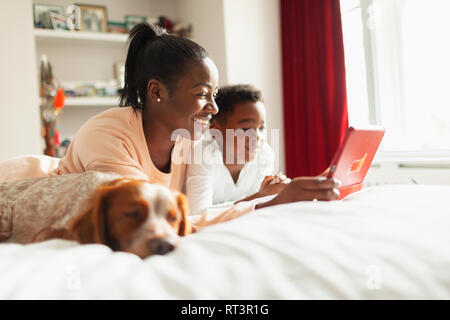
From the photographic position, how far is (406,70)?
8.57 feet

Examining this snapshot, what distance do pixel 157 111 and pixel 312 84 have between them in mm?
1869

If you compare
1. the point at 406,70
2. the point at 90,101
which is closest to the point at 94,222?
the point at 406,70

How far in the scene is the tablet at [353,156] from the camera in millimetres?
893

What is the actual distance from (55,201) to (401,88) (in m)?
2.48

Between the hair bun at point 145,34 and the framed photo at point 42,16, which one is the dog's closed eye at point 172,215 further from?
the framed photo at point 42,16

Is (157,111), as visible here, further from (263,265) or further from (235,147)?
(263,265)

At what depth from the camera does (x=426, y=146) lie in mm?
2484

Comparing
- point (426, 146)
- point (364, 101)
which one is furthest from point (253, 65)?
point (426, 146)

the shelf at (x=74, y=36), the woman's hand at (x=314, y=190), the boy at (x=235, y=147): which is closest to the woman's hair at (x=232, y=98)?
the boy at (x=235, y=147)

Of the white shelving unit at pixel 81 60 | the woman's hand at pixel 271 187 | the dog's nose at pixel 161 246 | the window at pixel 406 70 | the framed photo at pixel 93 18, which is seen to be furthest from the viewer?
the framed photo at pixel 93 18

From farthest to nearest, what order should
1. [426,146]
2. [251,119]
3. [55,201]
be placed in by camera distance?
[426,146], [251,119], [55,201]

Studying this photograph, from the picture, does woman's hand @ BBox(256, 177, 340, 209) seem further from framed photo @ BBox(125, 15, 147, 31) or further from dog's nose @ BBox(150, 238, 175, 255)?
framed photo @ BBox(125, 15, 147, 31)

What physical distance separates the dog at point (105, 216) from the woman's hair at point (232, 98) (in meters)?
1.04
